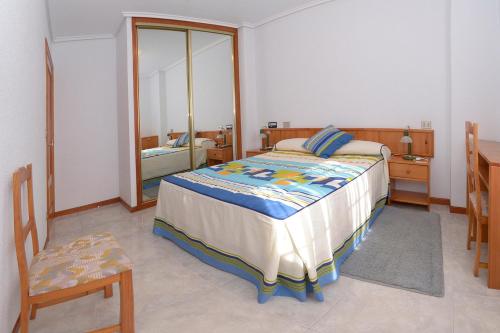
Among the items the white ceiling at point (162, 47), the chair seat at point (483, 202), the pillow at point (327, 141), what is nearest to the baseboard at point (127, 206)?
the white ceiling at point (162, 47)

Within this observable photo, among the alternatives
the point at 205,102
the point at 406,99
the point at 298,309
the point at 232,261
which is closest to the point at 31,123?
the point at 232,261

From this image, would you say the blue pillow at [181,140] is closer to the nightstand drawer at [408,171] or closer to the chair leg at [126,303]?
the nightstand drawer at [408,171]

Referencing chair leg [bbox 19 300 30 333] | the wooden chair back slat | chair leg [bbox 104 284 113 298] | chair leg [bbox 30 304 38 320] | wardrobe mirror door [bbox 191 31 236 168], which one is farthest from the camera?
wardrobe mirror door [bbox 191 31 236 168]

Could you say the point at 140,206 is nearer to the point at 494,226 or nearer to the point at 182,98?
the point at 182,98

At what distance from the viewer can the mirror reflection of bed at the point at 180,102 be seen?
451 centimetres

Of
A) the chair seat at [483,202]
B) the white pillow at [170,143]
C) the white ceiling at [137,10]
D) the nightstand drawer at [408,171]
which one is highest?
the white ceiling at [137,10]

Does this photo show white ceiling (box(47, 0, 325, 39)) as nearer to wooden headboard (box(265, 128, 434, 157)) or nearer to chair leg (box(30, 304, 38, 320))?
wooden headboard (box(265, 128, 434, 157))

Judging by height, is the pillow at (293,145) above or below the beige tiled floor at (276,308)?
above

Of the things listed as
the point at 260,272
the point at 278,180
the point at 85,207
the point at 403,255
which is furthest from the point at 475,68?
the point at 85,207

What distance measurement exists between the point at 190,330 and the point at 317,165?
218 cm

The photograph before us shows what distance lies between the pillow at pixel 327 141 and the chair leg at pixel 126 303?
2860 mm

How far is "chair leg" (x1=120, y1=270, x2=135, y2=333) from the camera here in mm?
1690

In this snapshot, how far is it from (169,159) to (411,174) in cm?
329

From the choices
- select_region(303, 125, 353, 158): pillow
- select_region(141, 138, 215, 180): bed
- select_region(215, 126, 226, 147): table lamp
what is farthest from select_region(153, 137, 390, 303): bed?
select_region(215, 126, 226, 147): table lamp
